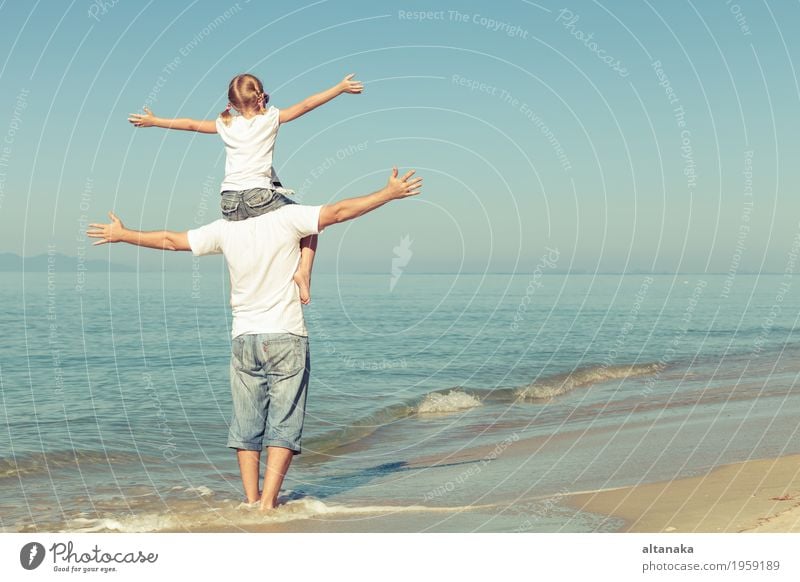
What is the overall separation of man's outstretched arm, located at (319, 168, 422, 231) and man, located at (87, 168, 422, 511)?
0.01 m

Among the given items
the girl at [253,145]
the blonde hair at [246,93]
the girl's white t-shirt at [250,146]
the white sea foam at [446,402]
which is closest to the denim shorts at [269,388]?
the girl at [253,145]

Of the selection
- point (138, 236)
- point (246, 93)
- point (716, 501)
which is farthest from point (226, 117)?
point (716, 501)

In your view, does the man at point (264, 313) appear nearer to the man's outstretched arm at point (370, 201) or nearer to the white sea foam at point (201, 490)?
the man's outstretched arm at point (370, 201)

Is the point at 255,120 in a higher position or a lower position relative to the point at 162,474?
higher

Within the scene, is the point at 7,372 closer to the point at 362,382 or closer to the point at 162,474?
the point at 362,382

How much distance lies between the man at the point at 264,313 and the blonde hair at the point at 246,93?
0.92m

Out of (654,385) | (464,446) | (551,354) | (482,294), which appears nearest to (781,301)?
(482,294)

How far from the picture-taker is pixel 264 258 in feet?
23.5

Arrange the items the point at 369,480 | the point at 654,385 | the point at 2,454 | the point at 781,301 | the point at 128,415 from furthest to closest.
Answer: the point at 781,301 < the point at 654,385 < the point at 128,415 < the point at 2,454 < the point at 369,480

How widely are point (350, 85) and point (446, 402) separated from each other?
1175 cm

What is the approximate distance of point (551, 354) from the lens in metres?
26.6

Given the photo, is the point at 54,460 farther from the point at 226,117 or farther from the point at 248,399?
the point at 226,117

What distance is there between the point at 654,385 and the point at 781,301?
37.0 m

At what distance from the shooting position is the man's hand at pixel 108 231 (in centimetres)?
714
